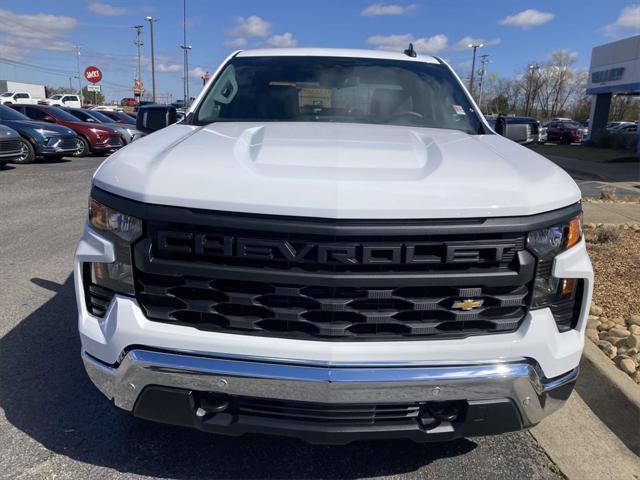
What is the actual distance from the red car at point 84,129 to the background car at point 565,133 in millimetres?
31702

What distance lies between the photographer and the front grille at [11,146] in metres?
12.2

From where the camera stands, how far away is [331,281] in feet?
6.35

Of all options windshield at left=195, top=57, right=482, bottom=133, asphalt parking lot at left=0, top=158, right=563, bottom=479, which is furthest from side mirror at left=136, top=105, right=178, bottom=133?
asphalt parking lot at left=0, top=158, right=563, bottom=479

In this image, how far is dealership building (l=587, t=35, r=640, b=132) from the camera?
27.1 m

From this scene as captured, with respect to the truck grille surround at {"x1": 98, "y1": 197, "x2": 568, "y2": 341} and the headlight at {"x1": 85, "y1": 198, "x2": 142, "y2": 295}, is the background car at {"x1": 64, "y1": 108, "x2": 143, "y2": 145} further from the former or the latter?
the truck grille surround at {"x1": 98, "y1": 197, "x2": 568, "y2": 341}

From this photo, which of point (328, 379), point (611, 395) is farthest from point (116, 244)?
point (611, 395)

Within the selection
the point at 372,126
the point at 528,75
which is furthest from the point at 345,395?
the point at 528,75

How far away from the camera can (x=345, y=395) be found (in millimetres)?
1948

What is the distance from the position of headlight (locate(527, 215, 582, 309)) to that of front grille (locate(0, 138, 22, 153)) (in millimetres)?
13143

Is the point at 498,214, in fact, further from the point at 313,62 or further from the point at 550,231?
the point at 313,62

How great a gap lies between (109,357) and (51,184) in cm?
1043

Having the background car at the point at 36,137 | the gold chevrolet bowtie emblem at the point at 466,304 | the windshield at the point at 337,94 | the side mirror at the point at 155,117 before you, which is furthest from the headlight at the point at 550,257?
the background car at the point at 36,137

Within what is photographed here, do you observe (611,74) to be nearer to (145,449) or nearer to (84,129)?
(84,129)

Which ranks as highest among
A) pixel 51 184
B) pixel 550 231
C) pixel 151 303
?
pixel 550 231
